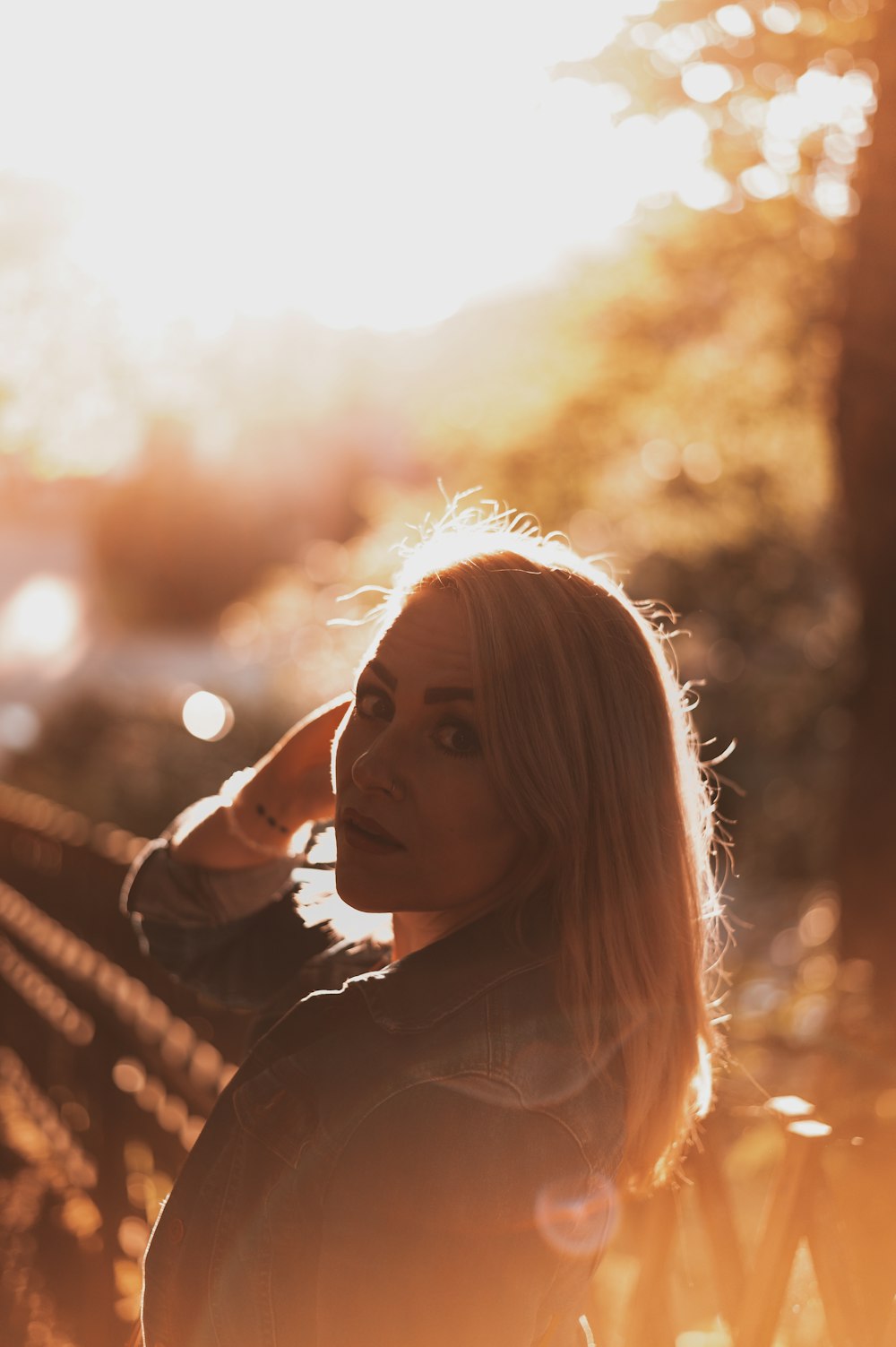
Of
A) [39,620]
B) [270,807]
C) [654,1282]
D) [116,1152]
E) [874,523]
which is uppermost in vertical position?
[39,620]

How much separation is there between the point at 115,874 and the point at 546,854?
2.80m

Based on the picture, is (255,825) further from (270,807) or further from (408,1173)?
(408,1173)

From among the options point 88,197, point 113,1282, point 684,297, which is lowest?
point 113,1282

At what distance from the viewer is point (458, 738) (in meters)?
1.50

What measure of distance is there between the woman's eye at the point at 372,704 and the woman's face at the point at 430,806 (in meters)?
0.05

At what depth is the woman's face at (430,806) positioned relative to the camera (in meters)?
1.48

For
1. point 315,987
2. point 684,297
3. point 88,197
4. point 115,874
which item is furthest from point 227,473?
point 315,987

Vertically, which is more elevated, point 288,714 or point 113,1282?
point 288,714

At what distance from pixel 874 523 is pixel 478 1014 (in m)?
4.20

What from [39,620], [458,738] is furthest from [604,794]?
[39,620]

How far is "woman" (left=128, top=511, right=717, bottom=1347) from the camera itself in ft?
4.13

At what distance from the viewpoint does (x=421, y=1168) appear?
48.9 inches

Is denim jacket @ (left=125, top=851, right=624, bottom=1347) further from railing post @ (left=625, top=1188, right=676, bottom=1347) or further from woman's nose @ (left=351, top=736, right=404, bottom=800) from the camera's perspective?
railing post @ (left=625, top=1188, right=676, bottom=1347)

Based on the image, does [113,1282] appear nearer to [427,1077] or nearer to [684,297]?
[427,1077]
